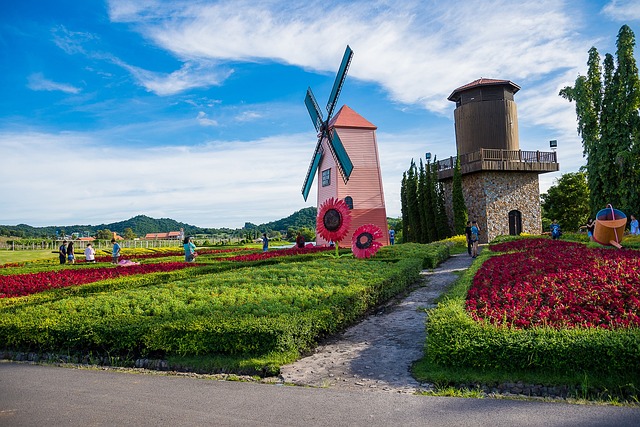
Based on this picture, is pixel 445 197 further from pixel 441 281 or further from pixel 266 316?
pixel 266 316

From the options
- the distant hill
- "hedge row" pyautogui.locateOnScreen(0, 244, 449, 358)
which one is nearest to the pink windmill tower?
"hedge row" pyautogui.locateOnScreen(0, 244, 449, 358)

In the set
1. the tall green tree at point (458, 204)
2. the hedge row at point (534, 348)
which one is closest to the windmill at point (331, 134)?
the tall green tree at point (458, 204)

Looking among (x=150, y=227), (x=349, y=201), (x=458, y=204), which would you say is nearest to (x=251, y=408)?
(x=349, y=201)

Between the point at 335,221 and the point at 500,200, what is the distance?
12.3 meters

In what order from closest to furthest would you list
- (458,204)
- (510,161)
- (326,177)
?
(510,161) → (458,204) → (326,177)

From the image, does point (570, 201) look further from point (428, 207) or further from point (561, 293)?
point (561, 293)

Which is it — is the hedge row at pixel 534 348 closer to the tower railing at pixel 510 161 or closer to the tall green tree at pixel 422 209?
the tower railing at pixel 510 161

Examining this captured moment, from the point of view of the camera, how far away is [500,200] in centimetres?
2506

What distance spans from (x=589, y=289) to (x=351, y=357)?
3.82m

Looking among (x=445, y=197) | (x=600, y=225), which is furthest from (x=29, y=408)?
(x=445, y=197)

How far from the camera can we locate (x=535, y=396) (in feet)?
14.8

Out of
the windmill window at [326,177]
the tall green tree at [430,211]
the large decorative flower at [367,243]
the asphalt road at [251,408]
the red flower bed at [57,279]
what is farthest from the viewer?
the tall green tree at [430,211]

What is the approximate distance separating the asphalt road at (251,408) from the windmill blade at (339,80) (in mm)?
22030

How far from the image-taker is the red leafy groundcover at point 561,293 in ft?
18.9
